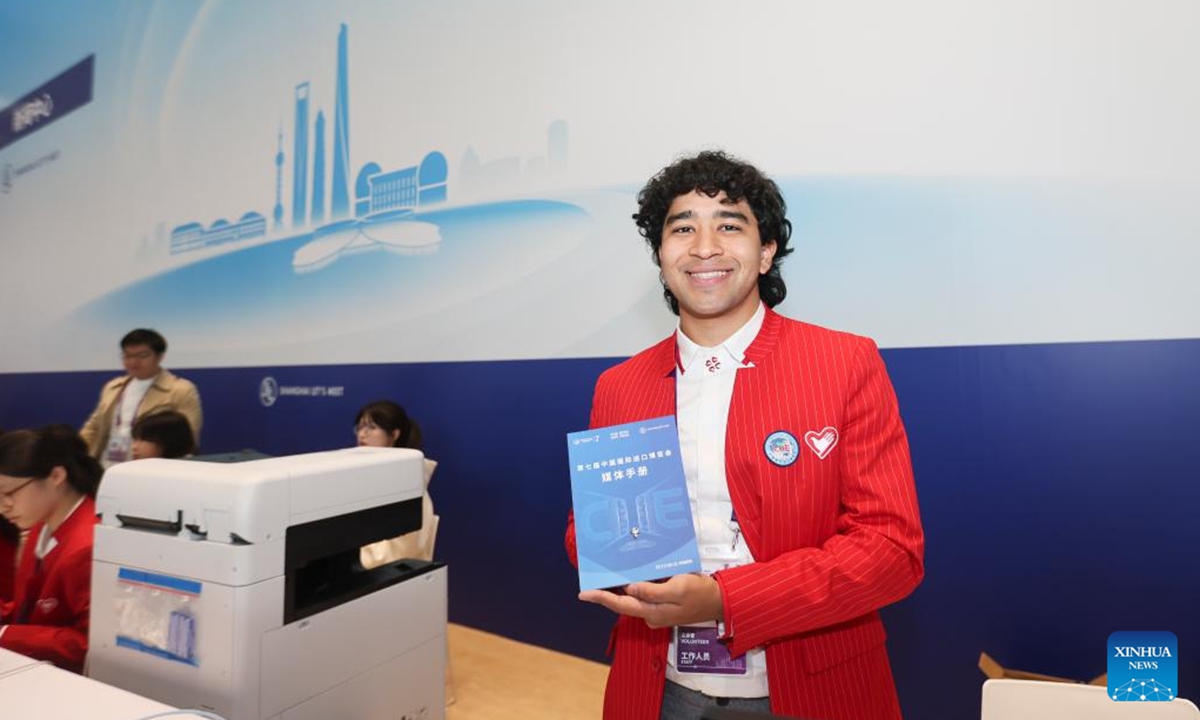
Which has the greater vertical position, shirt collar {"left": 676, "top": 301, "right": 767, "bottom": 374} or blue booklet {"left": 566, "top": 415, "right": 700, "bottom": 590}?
shirt collar {"left": 676, "top": 301, "right": 767, "bottom": 374}

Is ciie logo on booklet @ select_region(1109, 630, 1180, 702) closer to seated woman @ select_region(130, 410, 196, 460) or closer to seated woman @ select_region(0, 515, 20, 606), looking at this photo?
seated woman @ select_region(0, 515, 20, 606)

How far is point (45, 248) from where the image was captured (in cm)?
539

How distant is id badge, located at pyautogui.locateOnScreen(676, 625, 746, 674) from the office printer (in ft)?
2.61

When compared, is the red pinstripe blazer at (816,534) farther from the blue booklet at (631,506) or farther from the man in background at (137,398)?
the man in background at (137,398)

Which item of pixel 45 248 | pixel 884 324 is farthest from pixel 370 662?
pixel 45 248

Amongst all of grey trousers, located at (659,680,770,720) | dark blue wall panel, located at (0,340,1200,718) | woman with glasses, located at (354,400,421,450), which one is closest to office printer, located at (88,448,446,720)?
grey trousers, located at (659,680,770,720)

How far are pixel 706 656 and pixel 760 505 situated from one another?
0.26 m

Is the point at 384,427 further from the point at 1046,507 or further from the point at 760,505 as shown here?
the point at 1046,507

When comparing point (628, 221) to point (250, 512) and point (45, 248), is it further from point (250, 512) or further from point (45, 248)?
point (45, 248)

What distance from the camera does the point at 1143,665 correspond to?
2.76 ft

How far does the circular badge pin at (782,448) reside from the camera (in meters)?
1.09

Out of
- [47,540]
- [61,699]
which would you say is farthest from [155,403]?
[61,699]

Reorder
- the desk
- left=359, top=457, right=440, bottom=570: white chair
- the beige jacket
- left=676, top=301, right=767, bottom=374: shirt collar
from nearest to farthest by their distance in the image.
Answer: the desk
left=676, top=301, right=767, bottom=374: shirt collar
left=359, top=457, right=440, bottom=570: white chair
the beige jacket

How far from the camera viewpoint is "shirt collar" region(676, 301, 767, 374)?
122 cm
